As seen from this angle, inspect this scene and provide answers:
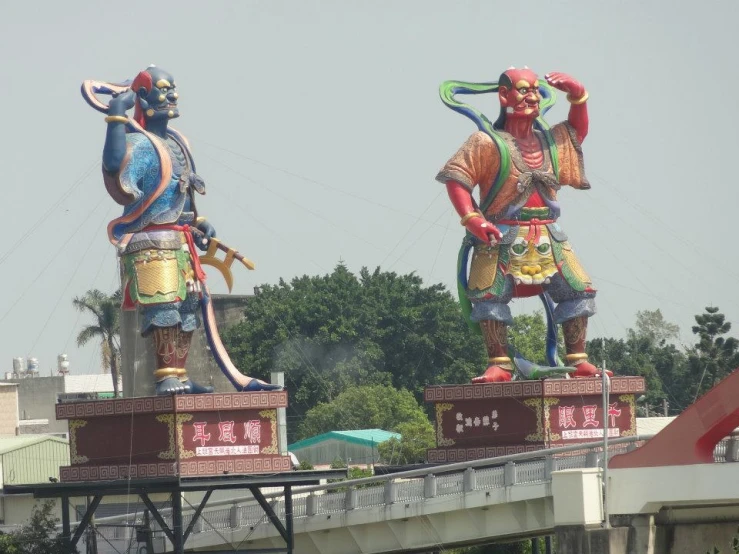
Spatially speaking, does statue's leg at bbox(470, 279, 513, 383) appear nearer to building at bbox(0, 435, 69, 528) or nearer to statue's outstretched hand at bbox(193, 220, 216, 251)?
statue's outstretched hand at bbox(193, 220, 216, 251)

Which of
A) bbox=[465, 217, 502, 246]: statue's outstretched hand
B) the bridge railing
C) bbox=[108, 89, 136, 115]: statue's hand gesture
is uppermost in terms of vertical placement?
bbox=[108, 89, 136, 115]: statue's hand gesture

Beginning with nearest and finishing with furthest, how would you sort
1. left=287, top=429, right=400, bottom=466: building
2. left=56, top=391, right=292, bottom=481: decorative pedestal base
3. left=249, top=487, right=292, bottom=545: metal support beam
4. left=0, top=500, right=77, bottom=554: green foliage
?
left=56, top=391, right=292, bottom=481: decorative pedestal base
left=249, top=487, right=292, bottom=545: metal support beam
left=0, top=500, right=77, bottom=554: green foliage
left=287, top=429, right=400, bottom=466: building

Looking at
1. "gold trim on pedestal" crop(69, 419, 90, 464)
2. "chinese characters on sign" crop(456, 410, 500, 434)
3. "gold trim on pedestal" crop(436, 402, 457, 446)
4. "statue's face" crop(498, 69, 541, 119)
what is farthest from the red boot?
"gold trim on pedestal" crop(69, 419, 90, 464)

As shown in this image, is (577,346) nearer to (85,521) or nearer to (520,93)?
(520,93)

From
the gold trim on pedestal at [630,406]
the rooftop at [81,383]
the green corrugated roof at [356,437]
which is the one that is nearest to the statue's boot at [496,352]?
the gold trim on pedestal at [630,406]

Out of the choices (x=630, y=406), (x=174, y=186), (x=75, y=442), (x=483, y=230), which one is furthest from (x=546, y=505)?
(x=174, y=186)

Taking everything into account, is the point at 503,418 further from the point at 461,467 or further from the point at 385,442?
the point at 385,442

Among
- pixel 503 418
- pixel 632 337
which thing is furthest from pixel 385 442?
pixel 632 337

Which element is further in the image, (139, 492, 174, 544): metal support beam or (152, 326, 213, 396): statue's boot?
(152, 326, 213, 396): statue's boot

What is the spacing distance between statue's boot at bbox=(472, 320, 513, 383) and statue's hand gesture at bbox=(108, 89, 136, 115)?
29.5 ft

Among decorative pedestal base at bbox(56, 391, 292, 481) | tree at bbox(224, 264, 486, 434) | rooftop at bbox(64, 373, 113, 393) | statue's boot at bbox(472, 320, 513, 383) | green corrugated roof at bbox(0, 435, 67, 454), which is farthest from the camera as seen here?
rooftop at bbox(64, 373, 113, 393)

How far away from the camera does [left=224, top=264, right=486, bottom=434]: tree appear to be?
80.1 m

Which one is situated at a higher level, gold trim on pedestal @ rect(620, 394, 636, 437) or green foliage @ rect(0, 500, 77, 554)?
gold trim on pedestal @ rect(620, 394, 636, 437)

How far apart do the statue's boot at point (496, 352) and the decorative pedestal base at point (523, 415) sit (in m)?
0.28
